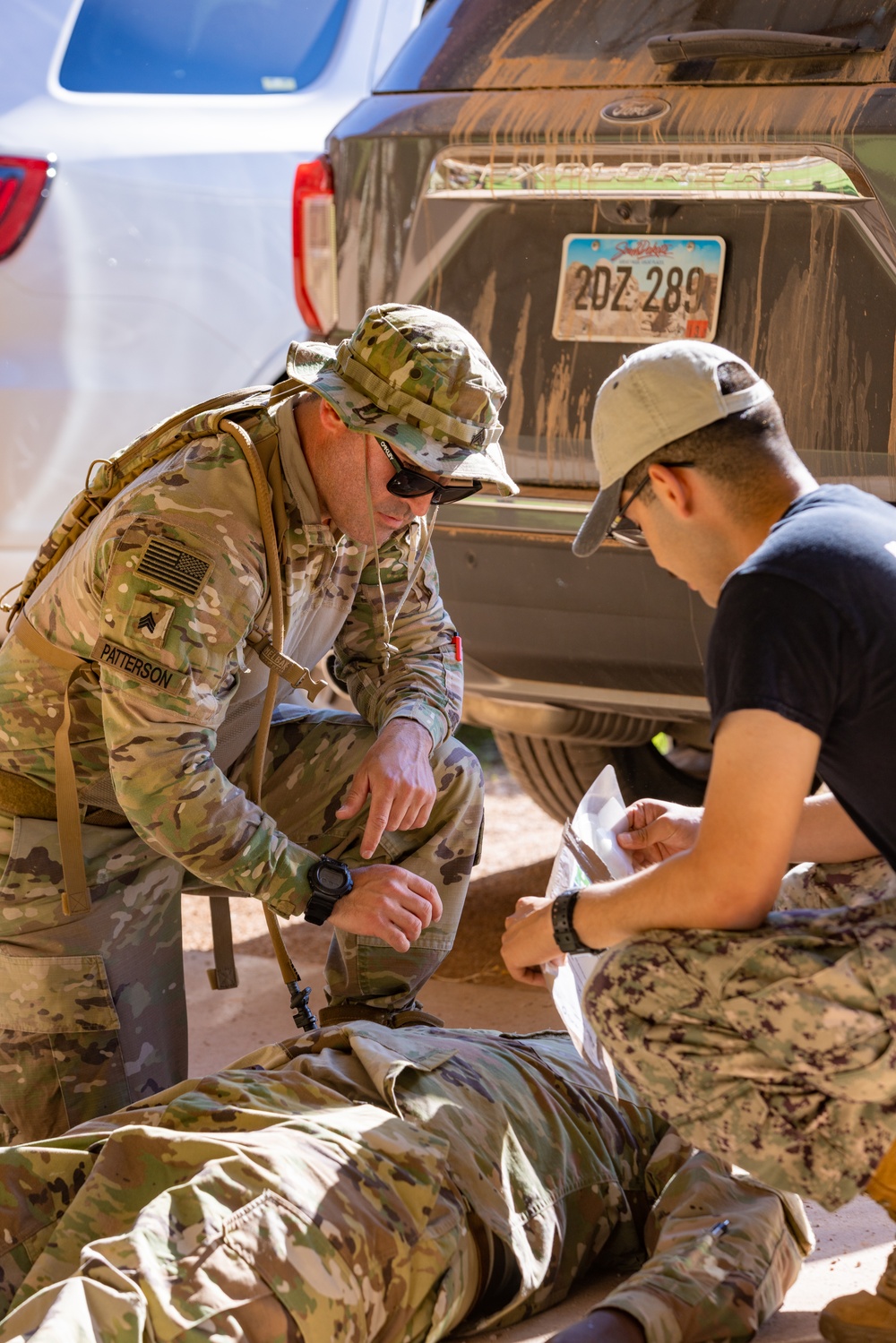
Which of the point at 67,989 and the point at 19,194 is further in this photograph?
the point at 19,194

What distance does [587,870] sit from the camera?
2730mm

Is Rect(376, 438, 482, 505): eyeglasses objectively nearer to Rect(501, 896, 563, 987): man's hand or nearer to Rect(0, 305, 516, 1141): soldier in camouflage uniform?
Rect(0, 305, 516, 1141): soldier in camouflage uniform

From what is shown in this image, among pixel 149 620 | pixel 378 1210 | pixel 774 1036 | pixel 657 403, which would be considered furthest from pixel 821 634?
pixel 149 620

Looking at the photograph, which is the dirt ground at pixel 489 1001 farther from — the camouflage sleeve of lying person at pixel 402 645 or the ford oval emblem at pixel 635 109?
the ford oval emblem at pixel 635 109

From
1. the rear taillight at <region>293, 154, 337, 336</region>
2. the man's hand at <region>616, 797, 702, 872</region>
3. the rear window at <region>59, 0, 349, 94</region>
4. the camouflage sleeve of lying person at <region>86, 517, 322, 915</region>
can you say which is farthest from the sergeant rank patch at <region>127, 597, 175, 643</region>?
the rear window at <region>59, 0, 349, 94</region>

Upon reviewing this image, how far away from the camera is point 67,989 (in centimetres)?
306

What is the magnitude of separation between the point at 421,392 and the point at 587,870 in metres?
0.84

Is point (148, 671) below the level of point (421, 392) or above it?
below

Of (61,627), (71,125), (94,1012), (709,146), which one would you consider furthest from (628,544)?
(71,125)

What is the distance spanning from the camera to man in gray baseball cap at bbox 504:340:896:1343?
6.85 ft

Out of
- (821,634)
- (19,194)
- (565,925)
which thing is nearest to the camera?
(821,634)

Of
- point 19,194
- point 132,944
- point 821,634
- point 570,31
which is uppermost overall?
point 570,31

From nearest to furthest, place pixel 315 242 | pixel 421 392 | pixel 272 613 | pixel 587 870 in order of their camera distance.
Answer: pixel 587 870 < pixel 421 392 < pixel 272 613 < pixel 315 242

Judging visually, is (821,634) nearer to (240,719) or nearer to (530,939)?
(530,939)
